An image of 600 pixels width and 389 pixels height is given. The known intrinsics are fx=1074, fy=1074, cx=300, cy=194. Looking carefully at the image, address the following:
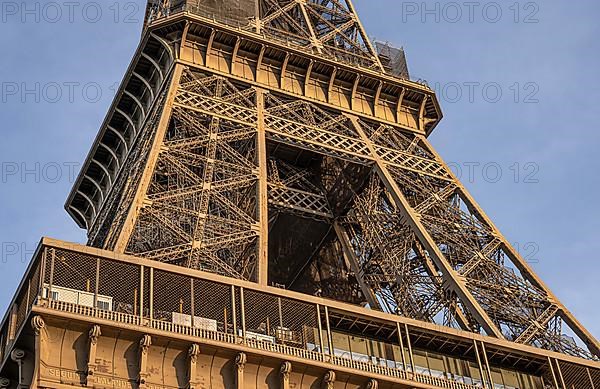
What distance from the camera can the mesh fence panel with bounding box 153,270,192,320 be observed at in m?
27.1

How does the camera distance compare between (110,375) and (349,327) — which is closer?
(110,375)

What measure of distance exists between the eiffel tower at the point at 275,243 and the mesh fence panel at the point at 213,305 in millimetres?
41

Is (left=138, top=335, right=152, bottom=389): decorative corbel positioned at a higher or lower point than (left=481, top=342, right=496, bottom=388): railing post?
lower

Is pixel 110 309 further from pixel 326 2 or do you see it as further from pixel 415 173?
pixel 326 2

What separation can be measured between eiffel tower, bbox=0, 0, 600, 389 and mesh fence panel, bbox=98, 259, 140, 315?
0.14 feet

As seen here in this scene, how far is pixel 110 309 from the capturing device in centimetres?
2661

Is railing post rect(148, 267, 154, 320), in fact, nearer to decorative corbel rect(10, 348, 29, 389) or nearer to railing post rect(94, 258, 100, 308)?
railing post rect(94, 258, 100, 308)

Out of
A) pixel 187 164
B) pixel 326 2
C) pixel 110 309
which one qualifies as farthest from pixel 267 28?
pixel 110 309

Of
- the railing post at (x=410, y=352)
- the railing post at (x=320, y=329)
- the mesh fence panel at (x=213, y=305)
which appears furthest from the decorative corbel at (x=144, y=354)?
the railing post at (x=410, y=352)

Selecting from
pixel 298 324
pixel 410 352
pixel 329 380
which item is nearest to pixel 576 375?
pixel 410 352

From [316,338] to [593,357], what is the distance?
1059 cm

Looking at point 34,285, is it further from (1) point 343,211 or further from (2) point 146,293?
(1) point 343,211

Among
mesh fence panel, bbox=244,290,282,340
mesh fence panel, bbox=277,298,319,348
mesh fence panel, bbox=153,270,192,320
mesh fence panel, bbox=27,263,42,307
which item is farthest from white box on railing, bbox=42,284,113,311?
mesh fence panel, bbox=277,298,319,348

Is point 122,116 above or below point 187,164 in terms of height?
above
